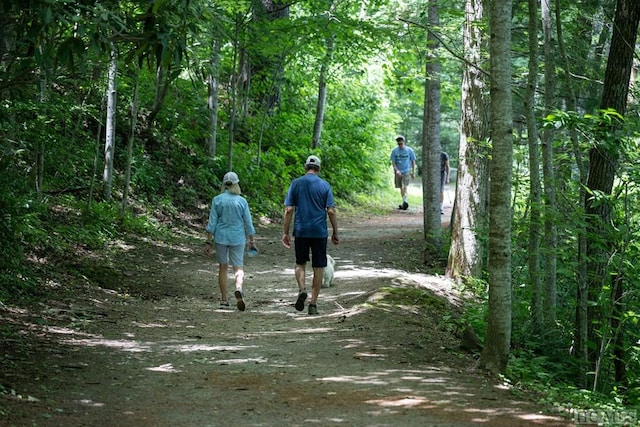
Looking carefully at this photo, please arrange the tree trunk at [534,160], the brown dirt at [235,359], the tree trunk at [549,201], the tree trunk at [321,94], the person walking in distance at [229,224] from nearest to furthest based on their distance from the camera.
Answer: the brown dirt at [235,359], the tree trunk at [534,160], the tree trunk at [549,201], the person walking in distance at [229,224], the tree trunk at [321,94]

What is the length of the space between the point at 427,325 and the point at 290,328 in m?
1.88

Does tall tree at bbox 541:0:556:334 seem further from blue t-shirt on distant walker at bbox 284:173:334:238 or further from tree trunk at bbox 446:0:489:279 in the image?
blue t-shirt on distant walker at bbox 284:173:334:238

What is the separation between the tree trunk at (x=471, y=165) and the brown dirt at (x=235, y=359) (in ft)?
2.84

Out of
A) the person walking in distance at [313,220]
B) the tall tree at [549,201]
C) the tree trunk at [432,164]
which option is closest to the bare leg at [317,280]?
the person walking in distance at [313,220]

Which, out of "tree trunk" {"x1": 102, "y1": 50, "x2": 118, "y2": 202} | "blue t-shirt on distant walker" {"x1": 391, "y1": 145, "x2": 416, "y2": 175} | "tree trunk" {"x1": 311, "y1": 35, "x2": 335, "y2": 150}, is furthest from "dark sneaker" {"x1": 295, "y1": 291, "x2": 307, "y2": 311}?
"blue t-shirt on distant walker" {"x1": 391, "y1": 145, "x2": 416, "y2": 175}

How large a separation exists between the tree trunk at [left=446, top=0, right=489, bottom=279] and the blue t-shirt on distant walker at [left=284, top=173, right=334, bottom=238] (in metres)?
3.34

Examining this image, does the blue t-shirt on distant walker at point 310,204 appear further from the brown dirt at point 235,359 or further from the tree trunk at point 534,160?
the tree trunk at point 534,160

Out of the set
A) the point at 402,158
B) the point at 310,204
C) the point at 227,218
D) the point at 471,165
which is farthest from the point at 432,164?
the point at 402,158

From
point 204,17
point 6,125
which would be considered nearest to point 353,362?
point 204,17

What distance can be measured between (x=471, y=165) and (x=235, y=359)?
24.4ft

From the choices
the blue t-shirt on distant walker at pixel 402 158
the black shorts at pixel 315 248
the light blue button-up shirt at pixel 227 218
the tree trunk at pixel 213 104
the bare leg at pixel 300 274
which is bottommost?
the bare leg at pixel 300 274

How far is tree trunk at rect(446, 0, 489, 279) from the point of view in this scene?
13672mm

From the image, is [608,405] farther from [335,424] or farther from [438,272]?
[438,272]

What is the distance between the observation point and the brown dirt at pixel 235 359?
6074 millimetres
